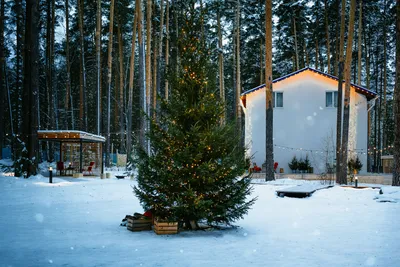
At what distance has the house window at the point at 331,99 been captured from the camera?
25156 mm

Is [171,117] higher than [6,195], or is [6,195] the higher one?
[171,117]

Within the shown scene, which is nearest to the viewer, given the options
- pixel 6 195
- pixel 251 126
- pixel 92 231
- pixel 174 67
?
pixel 92 231

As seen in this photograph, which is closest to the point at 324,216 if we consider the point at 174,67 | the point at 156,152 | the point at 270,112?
the point at 156,152

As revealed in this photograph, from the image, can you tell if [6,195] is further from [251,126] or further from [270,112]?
[251,126]

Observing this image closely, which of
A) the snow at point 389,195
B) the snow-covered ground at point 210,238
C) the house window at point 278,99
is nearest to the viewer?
the snow-covered ground at point 210,238

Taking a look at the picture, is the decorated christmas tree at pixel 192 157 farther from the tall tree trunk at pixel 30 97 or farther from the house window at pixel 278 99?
the house window at pixel 278 99

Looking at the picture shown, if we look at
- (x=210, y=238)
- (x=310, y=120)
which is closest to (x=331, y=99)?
(x=310, y=120)

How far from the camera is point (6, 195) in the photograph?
43.9 feet

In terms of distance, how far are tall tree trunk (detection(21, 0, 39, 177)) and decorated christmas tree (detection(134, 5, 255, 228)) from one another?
502 inches

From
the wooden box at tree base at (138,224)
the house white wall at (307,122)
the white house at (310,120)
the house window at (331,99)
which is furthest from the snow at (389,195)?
the house window at (331,99)

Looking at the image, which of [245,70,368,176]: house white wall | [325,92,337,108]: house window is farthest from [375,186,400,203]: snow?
[325,92,337,108]: house window

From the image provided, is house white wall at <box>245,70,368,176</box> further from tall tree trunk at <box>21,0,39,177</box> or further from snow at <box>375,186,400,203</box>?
tall tree trunk at <box>21,0,39,177</box>

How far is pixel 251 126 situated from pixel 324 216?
17.0 m

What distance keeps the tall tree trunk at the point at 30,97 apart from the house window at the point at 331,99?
18.5m
